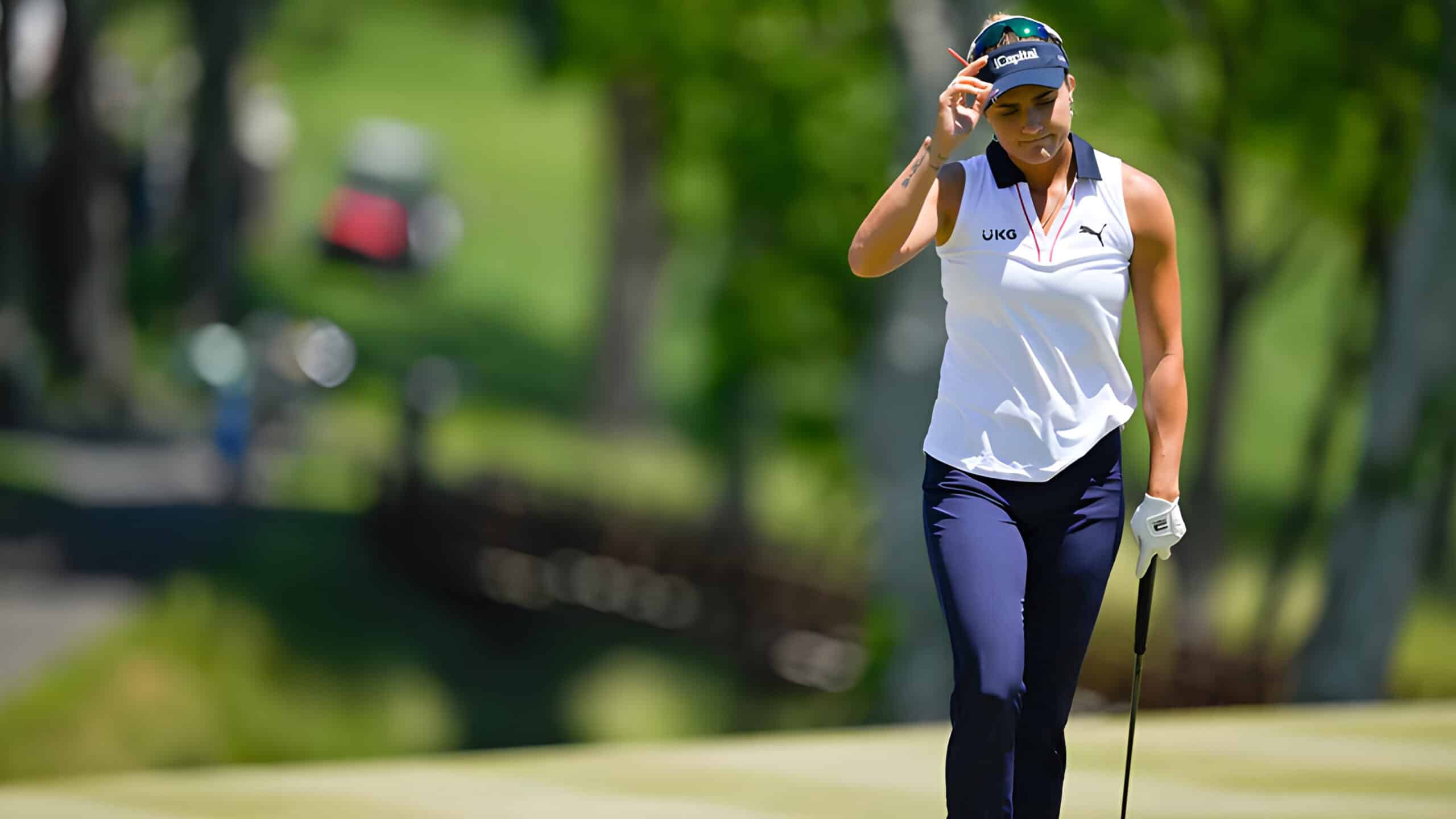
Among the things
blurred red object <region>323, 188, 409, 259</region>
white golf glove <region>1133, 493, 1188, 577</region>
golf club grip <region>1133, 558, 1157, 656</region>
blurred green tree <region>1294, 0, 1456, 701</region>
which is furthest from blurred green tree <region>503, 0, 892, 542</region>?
white golf glove <region>1133, 493, 1188, 577</region>

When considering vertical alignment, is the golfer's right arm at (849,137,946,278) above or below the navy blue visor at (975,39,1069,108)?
below

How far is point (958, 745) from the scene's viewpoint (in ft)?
10.3

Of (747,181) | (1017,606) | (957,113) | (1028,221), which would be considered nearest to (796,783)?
(1017,606)

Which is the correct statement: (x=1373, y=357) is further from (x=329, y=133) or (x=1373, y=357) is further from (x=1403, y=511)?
(x=329, y=133)

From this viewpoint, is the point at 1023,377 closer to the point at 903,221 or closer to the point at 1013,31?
the point at 903,221

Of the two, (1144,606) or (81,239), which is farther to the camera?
(81,239)

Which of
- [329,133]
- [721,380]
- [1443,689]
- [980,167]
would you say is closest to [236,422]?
[329,133]

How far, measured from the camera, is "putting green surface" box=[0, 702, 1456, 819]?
503 cm

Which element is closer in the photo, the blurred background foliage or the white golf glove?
the white golf glove

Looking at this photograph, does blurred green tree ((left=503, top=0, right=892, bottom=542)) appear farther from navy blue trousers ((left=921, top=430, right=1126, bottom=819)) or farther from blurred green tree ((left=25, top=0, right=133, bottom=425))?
navy blue trousers ((left=921, top=430, right=1126, bottom=819))

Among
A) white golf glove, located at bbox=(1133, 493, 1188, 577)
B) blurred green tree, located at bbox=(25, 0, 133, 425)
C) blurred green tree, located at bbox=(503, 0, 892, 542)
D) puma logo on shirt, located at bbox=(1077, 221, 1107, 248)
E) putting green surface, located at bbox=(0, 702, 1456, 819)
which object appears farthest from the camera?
blurred green tree, located at bbox=(503, 0, 892, 542)

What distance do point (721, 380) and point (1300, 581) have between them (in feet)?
11.3

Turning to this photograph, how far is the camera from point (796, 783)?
552 cm

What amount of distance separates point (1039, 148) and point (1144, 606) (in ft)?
3.29
